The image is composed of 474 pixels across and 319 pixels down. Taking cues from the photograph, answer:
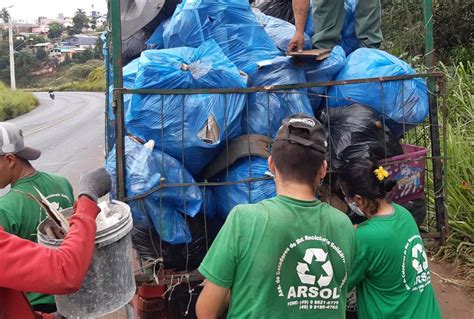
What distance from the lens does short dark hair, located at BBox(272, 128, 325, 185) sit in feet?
4.99

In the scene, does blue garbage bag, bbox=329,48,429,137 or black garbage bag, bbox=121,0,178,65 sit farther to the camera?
black garbage bag, bbox=121,0,178,65

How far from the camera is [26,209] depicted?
2.05 m

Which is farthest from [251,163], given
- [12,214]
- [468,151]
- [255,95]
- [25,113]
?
[25,113]

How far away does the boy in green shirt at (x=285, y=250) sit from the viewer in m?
1.48

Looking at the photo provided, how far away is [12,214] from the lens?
2.00 meters

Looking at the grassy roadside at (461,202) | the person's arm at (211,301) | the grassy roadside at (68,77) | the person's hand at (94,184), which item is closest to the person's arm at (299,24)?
the person's hand at (94,184)

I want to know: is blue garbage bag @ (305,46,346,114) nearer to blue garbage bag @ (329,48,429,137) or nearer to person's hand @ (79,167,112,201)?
blue garbage bag @ (329,48,429,137)

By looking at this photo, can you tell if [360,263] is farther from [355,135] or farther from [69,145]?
[69,145]

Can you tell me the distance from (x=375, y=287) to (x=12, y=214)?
1501 millimetres

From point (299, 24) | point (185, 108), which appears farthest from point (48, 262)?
point (299, 24)

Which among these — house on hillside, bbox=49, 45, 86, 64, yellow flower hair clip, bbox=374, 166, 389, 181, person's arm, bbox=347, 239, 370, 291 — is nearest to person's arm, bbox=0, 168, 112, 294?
person's arm, bbox=347, 239, 370, 291

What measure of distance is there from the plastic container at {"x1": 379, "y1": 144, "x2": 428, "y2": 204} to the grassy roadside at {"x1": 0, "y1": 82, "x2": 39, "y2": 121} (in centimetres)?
2658

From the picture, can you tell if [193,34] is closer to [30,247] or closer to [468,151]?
[30,247]

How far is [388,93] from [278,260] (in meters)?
1.32
